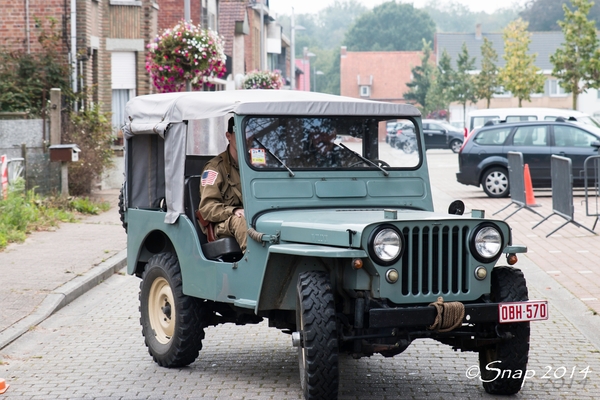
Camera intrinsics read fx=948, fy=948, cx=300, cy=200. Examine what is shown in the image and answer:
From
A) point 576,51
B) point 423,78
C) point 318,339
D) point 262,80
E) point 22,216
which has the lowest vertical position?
point 318,339

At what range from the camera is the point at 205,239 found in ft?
21.7

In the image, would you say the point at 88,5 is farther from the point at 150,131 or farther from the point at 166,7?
the point at 150,131

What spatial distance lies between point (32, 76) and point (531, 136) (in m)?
11.3

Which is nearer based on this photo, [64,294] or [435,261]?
[435,261]

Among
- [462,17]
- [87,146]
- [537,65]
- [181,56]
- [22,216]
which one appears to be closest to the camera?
[22,216]

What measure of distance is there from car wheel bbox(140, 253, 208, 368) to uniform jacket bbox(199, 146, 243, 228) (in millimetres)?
558

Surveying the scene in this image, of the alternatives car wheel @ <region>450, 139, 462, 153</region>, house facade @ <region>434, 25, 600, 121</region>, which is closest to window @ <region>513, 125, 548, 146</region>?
car wheel @ <region>450, 139, 462, 153</region>

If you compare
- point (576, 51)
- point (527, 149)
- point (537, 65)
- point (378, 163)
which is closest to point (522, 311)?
point (378, 163)

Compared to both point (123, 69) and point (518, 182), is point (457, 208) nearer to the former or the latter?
point (518, 182)

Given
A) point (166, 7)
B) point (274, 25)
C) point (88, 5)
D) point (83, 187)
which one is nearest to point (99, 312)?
point (83, 187)

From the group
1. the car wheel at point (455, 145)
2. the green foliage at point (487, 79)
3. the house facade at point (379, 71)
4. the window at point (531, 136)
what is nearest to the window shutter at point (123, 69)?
the window at point (531, 136)

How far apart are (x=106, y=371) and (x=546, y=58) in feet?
284

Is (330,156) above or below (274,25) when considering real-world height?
below

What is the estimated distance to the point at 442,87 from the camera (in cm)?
7925
